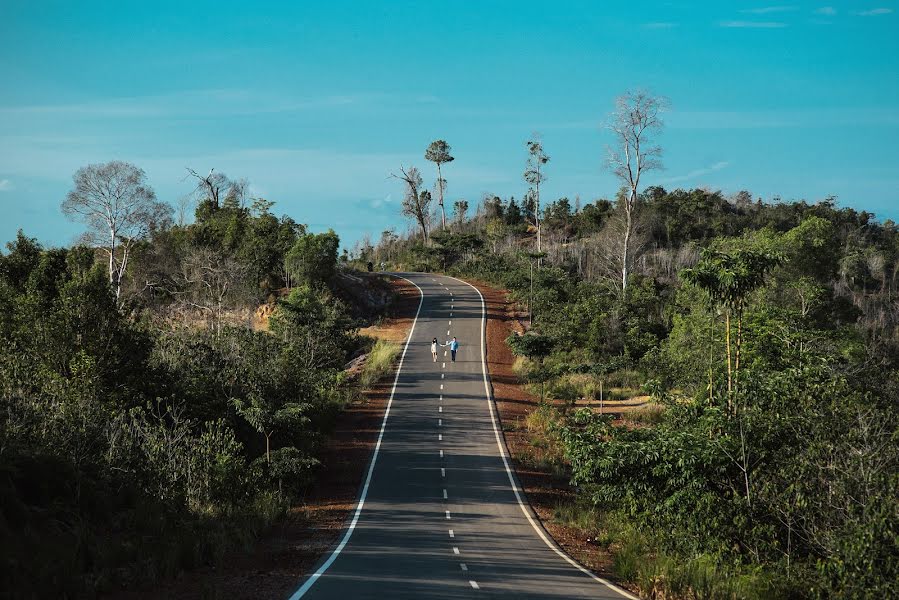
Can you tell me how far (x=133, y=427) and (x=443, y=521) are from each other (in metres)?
10.3

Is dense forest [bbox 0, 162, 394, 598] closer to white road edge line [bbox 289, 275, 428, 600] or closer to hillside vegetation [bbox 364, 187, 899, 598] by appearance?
white road edge line [bbox 289, 275, 428, 600]

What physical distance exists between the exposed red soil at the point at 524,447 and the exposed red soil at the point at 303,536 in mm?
6285

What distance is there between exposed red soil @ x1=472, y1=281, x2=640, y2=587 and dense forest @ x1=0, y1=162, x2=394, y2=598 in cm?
823

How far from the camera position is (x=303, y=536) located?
22.9 meters

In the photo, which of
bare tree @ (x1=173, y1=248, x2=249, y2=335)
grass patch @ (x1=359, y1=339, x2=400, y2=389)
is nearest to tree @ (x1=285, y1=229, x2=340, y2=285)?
bare tree @ (x1=173, y1=248, x2=249, y2=335)

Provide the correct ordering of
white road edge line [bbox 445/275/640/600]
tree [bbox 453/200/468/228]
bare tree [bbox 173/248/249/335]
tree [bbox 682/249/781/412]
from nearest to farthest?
white road edge line [bbox 445/275/640/600], tree [bbox 682/249/781/412], bare tree [bbox 173/248/249/335], tree [bbox 453/200/468/228]

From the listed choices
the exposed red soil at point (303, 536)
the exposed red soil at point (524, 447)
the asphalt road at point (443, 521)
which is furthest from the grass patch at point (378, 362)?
the exposed red soil at point (524, 447)

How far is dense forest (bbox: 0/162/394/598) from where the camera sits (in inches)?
675

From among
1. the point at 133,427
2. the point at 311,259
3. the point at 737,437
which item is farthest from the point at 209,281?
the point at 737,437

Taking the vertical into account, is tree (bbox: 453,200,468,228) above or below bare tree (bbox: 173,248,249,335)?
above

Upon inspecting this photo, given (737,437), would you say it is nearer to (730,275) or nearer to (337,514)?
(730,275)

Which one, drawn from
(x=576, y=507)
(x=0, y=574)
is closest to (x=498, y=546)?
(x=576, y=507)

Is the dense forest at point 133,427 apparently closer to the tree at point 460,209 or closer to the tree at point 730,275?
the tree at point 730,275

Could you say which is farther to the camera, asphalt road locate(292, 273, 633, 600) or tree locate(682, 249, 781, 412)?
tree locate(682, 249, 781, 412)
